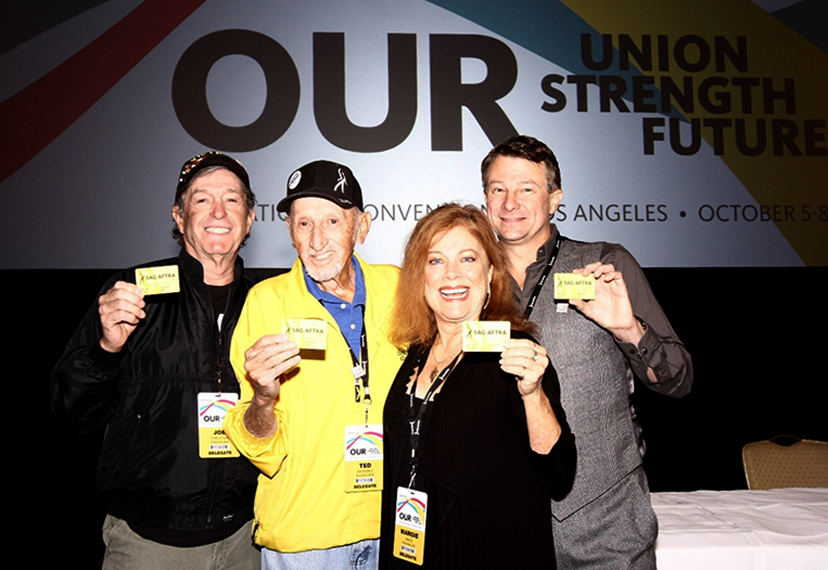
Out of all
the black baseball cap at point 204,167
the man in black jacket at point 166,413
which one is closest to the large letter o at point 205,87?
the black baseball cap at point 204,167

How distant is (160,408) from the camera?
7.50 feet

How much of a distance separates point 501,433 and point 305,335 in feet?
2.15

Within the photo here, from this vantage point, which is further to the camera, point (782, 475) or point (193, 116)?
point (193, 116)

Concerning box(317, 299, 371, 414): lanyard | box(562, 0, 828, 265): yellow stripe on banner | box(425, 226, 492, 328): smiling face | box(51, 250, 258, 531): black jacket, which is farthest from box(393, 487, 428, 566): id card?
box(562, 0, 828, 265): yellow stripe on banner

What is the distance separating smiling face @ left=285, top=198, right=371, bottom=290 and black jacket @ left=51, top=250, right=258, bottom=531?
45 centimetres

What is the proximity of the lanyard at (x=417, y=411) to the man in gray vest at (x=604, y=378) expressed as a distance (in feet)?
1.51

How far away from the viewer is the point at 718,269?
496 centimetres

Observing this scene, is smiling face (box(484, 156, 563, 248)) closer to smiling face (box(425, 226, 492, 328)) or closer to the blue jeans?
smiling face (box(425, 226, 492, 328))

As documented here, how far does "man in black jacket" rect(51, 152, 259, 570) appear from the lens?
223cm

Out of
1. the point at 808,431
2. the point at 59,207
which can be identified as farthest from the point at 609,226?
the point at 59,207

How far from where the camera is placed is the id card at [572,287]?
2111 mm

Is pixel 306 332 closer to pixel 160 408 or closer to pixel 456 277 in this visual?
pixel 456 277

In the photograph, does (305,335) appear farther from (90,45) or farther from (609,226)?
(90,45)

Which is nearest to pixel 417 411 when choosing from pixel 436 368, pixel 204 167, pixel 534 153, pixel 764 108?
pixel 436 368
